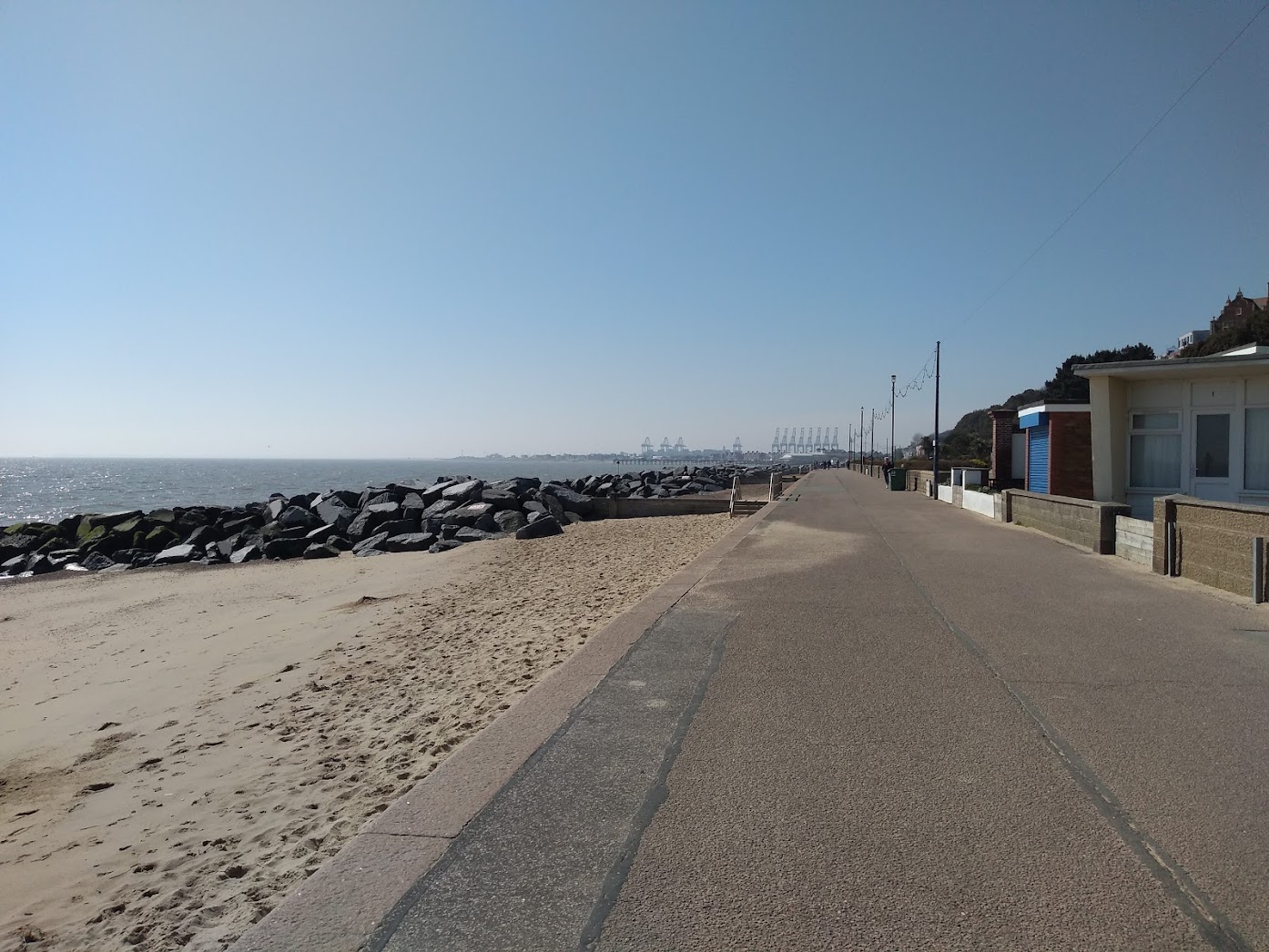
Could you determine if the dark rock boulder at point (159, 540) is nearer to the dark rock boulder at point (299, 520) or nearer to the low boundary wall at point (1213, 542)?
the dark rock boulder at point (299, 520)

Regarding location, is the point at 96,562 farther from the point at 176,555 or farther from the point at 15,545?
the point at 15,545

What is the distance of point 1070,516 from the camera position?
13938 millimetres

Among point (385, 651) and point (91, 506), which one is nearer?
point (385, 651)

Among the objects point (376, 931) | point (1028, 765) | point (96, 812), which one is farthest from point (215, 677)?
point (1028, 765)

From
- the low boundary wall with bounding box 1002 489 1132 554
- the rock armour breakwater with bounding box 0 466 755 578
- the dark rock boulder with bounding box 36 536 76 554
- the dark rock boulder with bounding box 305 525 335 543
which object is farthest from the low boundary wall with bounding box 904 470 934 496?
the dark rock boulder with bounding box 36 536 76 554

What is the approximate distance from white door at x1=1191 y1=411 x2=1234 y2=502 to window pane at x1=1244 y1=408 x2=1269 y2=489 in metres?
0.27

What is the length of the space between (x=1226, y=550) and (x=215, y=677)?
37.1ft

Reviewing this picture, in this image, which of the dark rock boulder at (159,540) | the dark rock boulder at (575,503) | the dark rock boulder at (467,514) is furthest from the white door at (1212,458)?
the dark rock boulder at (159,540)

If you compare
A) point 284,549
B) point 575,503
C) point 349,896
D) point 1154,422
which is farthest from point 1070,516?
point 284,549

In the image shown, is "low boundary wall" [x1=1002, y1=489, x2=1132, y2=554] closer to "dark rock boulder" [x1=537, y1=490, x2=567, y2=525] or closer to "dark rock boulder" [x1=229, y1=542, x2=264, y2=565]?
"dark rock boulder" [x1=537, y1=490, x2=567, y2=525]

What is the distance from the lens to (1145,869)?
3195 millimetres

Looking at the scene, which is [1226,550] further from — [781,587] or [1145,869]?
[1145,869]

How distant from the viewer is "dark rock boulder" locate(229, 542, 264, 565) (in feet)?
70.8

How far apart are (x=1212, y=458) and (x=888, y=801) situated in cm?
1328
